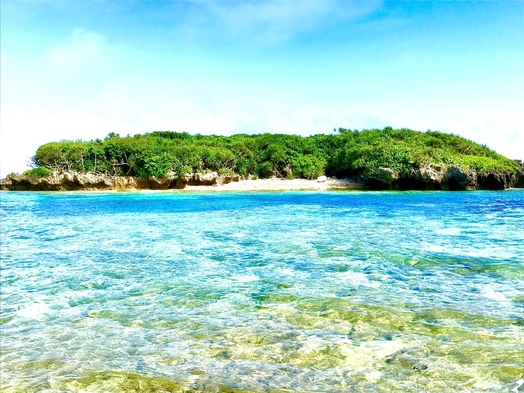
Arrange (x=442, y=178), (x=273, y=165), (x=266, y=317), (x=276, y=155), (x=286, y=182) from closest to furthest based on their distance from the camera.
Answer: (x=266, y=317) → (x=442, y=178) → (x=286, y=182) → (x=276, y=155) → (x=273, y=165)

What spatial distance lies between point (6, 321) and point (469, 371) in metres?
6.53

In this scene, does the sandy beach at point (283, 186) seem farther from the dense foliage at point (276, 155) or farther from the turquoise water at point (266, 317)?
the turquoise water at point (266, 317)

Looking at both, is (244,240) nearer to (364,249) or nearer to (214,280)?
(364,249)

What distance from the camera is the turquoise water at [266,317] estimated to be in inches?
184

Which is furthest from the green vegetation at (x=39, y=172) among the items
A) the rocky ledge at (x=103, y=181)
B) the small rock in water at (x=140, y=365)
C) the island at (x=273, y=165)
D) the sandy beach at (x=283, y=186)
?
the small rock in water at (x=140, y=365)

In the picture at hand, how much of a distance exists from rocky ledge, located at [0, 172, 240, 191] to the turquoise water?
55.6 meters

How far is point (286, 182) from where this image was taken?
2744 inches

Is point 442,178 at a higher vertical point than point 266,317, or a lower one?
higher

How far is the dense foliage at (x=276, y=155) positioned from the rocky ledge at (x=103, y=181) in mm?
1480

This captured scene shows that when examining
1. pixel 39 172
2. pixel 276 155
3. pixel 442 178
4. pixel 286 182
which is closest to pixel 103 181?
pixel 39 172

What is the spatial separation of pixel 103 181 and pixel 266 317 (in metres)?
66.9

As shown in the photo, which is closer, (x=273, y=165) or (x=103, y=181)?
(x=103, y=181)

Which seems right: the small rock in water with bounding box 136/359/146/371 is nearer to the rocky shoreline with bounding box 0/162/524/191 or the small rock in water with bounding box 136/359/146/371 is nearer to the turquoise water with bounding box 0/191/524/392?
the turquoise water with bounding box 0/191/524/392

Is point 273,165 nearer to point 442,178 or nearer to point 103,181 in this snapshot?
point 103,181
